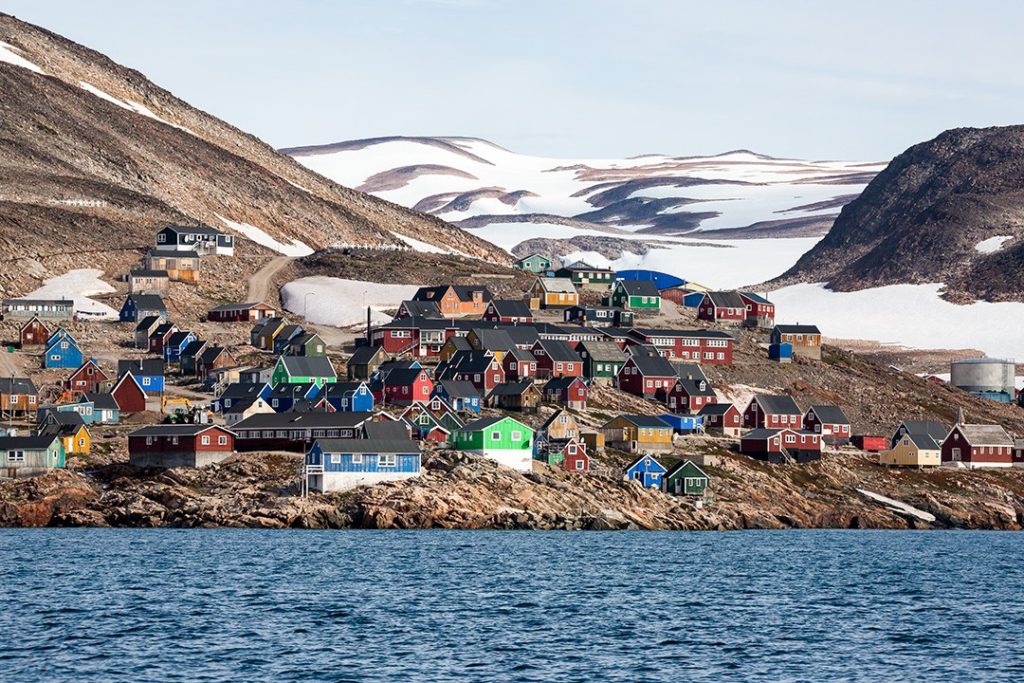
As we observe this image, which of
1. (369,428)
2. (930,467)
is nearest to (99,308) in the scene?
(369,428)

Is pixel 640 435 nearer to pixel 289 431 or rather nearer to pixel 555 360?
pixel 555 360

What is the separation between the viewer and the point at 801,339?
17088 cm

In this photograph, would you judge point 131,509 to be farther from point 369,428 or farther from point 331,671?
point 331,671

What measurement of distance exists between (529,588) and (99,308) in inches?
3669

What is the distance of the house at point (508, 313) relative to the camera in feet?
549

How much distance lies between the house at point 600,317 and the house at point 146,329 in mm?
39046

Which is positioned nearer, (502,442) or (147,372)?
(502,442)

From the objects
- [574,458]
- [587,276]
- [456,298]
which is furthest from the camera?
[587,276]

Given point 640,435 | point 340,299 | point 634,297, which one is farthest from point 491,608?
point 634,297

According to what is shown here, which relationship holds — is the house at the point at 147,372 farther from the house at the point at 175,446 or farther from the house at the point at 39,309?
the house at the point at 39,309

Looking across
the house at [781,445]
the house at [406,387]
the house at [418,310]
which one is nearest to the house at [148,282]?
the house at [418,310]

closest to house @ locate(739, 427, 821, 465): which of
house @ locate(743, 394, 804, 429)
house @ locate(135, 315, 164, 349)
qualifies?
house @ locate(743, 394, 804, 429)

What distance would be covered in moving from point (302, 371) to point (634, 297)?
164ft

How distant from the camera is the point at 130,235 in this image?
193 metres
